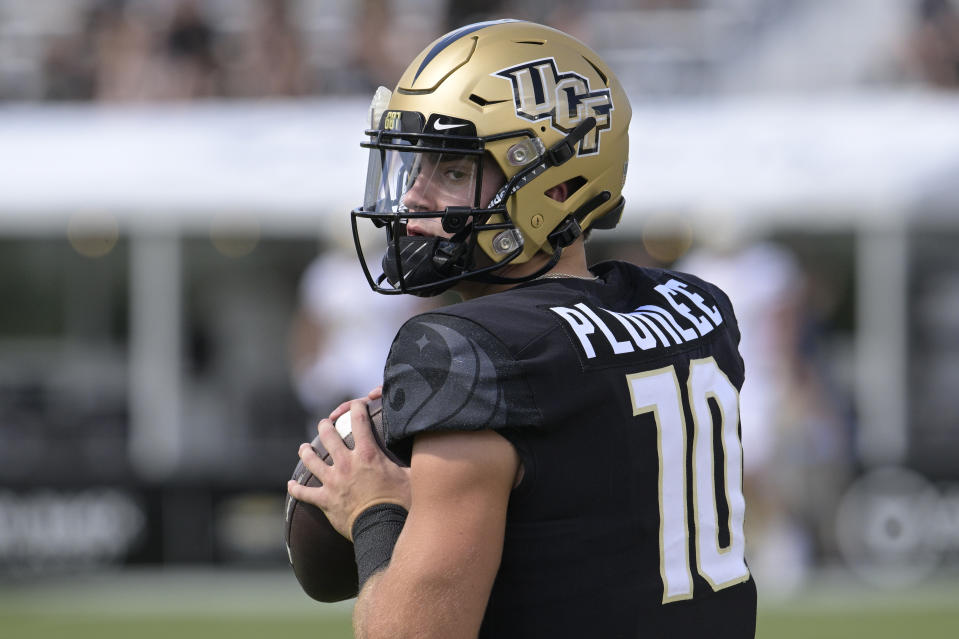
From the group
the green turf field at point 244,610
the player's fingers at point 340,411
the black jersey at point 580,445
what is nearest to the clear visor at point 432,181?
the black jersey at point 580,445

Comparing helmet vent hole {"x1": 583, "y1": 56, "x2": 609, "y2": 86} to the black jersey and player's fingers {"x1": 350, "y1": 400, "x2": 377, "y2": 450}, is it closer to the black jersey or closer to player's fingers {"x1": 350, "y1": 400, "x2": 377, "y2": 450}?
the black jersey

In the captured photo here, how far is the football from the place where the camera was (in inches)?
96.6

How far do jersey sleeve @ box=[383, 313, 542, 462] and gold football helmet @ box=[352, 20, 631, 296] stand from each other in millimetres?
335

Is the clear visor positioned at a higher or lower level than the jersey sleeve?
higher

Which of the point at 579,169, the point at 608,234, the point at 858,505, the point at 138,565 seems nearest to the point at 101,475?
the point at 138,565

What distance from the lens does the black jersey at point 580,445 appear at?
2129 millimetres

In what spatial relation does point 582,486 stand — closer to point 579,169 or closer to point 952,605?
point 579,169

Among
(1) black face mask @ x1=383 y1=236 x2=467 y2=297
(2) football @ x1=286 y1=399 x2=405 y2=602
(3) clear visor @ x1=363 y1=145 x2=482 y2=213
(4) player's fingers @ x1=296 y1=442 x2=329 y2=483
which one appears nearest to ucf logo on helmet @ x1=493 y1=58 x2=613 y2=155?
(3) clear visor @ x1=363 y1=145 x2=482 y2=213

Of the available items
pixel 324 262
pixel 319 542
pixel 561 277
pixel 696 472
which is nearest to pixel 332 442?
pixel 319 542

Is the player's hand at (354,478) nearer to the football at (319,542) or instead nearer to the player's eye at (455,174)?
the football at (319,542)

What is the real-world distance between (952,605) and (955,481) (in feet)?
3.84

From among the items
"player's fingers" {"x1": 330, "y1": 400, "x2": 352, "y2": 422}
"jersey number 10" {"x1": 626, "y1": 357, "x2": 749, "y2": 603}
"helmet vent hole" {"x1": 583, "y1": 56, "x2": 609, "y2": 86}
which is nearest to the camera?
"jersey number 10" {"x1": 626, "y1": 357, "x2": 749, "y2": 603}

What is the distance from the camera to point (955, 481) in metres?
9.18

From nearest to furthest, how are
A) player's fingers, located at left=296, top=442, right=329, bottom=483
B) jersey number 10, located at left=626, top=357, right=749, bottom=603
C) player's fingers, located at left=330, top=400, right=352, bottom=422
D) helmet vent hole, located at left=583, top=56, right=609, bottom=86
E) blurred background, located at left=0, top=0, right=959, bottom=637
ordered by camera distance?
jersey number 10, located at left=626, top=357, right=749, bottom=603
player's fingers, located at left=296, top=442, right=329, bottom=483
player's fingers, located at left=330, top=400, right=352, bottom=422
helmet vent hole, located at left=583, top=56, right=609, bottom=86
blurred background, located at left=0, top=0, right=959, bottom=637
